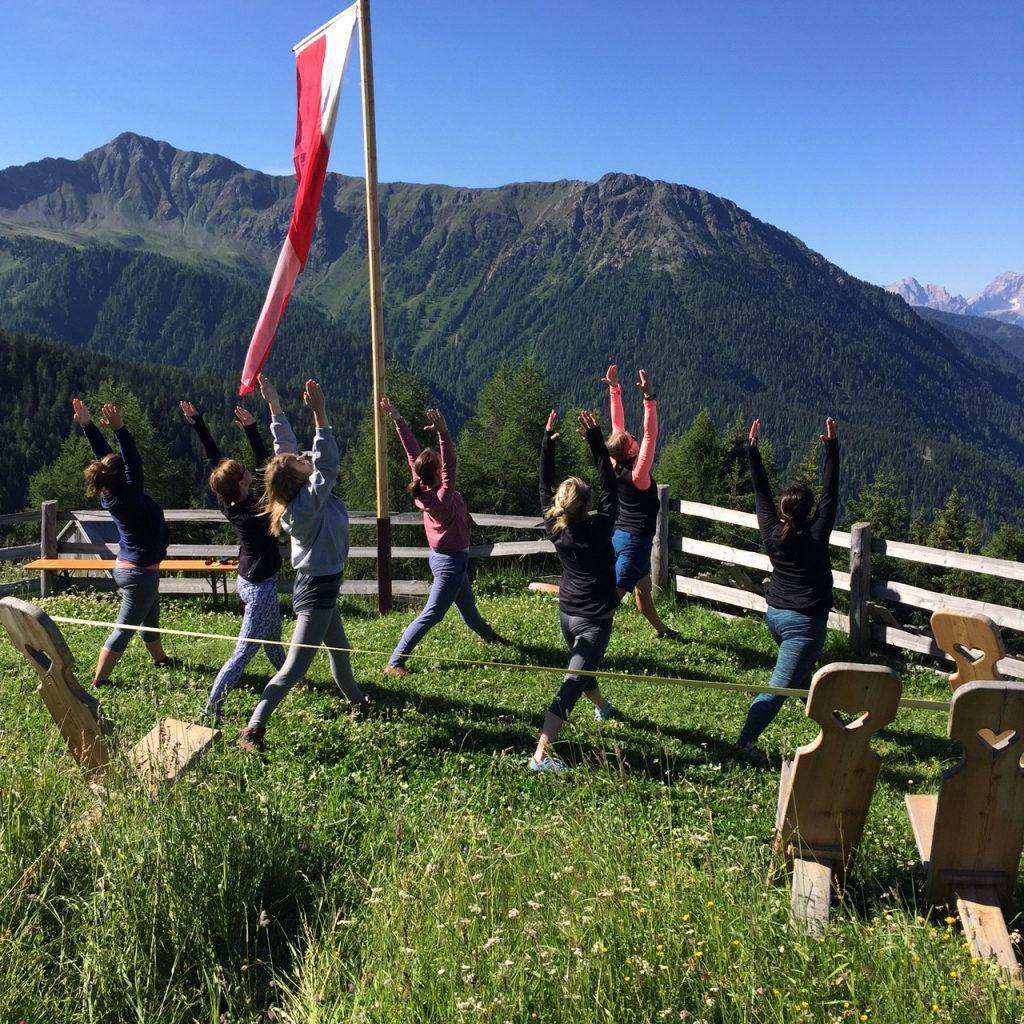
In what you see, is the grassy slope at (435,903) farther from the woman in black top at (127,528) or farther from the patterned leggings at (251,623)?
the woman in black top at (127,528)

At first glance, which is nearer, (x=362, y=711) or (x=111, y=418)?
(x=362, y=711)

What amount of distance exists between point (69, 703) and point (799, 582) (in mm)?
4690

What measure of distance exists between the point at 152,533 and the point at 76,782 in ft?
11.9

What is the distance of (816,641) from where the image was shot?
599 centimetres

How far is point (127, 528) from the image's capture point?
7.36m

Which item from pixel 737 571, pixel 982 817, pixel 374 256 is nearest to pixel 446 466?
pixel 374 256

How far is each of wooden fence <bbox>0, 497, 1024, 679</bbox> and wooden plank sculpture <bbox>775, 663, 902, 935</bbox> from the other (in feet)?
17.8

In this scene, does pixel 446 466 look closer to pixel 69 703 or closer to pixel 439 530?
pixel 439 530

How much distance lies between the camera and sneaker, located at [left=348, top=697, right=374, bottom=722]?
6430mm

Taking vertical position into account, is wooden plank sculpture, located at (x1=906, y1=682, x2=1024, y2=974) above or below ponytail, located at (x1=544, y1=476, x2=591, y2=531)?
below

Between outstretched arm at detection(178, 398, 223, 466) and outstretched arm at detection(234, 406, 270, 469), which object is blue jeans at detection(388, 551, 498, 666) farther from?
outstretched arm at detection(178, 398, 223, 466)

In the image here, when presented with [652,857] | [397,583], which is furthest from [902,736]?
[397,583]

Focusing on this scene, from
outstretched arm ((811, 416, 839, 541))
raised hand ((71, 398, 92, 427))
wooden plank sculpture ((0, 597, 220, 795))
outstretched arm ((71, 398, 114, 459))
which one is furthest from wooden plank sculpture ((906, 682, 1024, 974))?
outstretched arm ((71, 398, 114, 459))


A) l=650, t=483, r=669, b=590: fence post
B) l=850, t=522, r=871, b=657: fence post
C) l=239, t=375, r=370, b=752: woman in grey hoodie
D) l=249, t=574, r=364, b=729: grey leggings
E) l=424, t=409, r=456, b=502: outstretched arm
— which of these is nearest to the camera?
l=239, t=375, r=370, b=752: woman in grey hoodie
